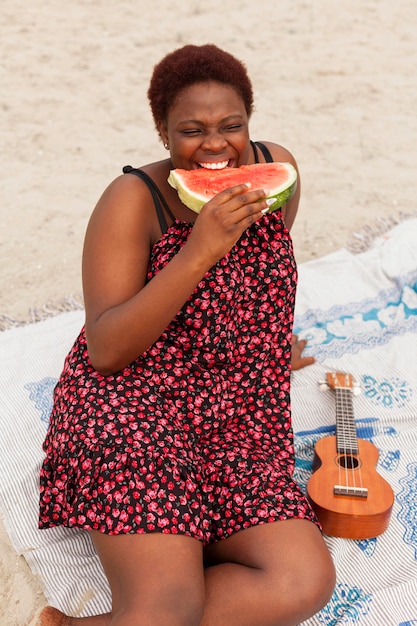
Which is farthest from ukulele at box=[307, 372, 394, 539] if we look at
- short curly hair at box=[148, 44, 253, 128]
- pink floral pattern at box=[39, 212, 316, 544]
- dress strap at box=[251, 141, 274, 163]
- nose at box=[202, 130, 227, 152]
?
short curly hair at box=[148, 44, 253, 128]

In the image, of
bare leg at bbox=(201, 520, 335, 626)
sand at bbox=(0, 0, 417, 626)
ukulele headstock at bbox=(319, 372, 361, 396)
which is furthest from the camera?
sand at bbox=(0, 0, 417, 626)

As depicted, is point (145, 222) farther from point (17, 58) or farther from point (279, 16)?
point (279, 16)

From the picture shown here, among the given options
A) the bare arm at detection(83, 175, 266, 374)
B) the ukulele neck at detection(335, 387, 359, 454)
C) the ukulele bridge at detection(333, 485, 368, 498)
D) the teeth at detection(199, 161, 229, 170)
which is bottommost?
the ukulele neck at detection(335, 387, 359, 454)

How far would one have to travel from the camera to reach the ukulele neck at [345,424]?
285 centimetres

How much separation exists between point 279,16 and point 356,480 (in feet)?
24.6

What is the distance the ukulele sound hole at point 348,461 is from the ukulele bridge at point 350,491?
0.17 meters

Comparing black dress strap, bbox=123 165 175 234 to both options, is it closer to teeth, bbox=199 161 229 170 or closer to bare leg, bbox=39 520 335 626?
teeth, bbox=199 161 229 170

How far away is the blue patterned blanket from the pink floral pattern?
0.37 meters

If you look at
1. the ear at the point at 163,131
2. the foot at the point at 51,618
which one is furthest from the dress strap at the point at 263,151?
the foot at the point at 51,618

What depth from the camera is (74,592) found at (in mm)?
2486

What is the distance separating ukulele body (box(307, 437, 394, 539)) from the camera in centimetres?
257

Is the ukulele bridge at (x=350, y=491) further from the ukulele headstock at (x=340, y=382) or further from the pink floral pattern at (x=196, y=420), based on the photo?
the ukulele headstock at (x=340, y=382)

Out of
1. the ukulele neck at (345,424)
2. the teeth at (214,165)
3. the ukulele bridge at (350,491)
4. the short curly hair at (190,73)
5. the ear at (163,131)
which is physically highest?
the short curly hair at (190,73)

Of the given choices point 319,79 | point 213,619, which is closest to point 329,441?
point 213,619
